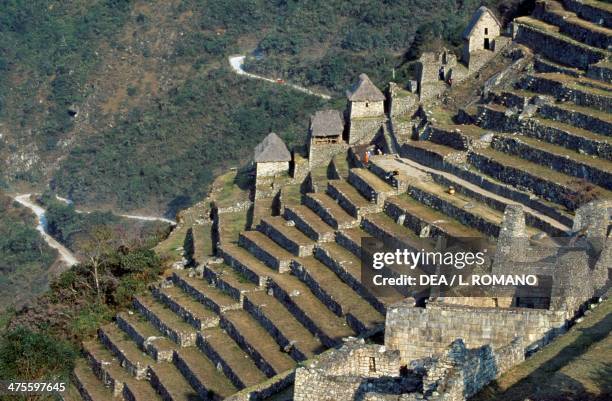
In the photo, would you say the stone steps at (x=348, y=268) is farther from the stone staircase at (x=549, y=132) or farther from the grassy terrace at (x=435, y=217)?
the stone staircase at (x=549, y=132)

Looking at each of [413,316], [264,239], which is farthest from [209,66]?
[413,316]

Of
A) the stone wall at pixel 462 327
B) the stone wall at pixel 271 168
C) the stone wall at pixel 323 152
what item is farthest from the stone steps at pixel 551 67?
the stone wall at pixel 462 327

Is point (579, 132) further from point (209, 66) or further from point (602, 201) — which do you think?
point (209, 66)

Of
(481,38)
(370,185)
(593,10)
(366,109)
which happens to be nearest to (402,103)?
(366,109)

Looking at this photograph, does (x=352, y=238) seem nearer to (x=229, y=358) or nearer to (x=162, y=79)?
(x=229, y=358)

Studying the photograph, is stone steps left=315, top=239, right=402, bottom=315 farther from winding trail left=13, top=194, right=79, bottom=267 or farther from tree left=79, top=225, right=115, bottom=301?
winding trail left=13, top=194, right=79, bottom=267

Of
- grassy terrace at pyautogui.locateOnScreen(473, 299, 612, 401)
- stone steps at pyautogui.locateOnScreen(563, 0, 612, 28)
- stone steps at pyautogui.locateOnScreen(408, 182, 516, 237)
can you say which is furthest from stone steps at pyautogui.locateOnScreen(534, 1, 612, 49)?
grassy terrace at pyautogui.locateOnScreen(473, 299, 612, 401)
